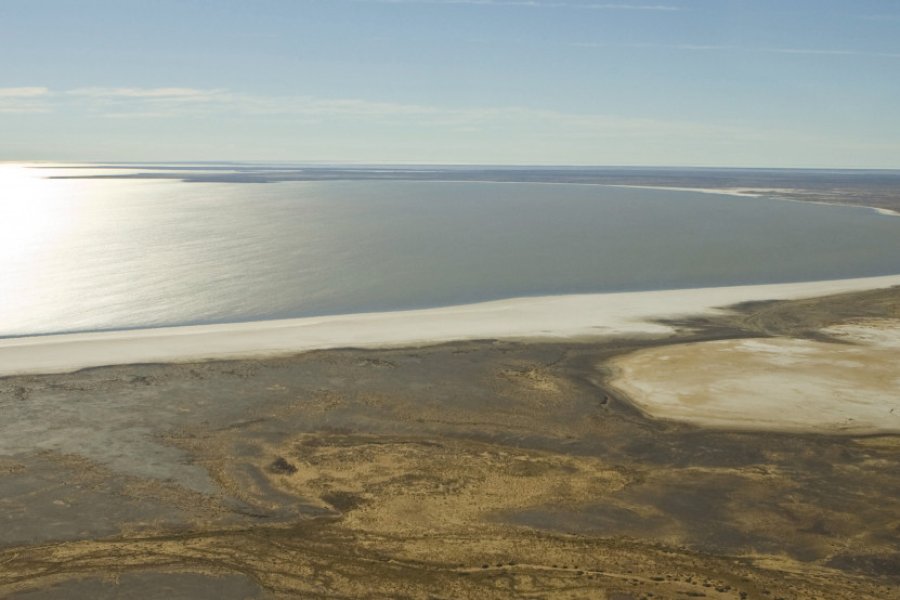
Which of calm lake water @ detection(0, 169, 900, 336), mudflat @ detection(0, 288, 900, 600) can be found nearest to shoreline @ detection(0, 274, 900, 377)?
mudflat @ detection(0, 288, 900, 600)

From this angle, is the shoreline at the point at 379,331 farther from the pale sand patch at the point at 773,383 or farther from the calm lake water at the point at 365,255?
the pale sand patch at the point at 773,383

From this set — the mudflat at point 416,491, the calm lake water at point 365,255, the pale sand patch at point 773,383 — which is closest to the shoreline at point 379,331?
the mudflat at point 416,491

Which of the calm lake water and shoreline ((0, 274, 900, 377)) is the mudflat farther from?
Result: the calm lake water

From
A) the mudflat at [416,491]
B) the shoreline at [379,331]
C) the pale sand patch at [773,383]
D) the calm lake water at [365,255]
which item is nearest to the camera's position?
the mudflat at [416,491]

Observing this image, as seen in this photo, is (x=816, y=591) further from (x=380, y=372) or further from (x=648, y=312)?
(x=648, y=312)

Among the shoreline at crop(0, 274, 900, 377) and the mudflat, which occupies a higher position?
the shoreline at crop(0, 274, 900, 377)

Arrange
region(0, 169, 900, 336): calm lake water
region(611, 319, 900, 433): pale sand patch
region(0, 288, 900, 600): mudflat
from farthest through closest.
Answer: region(0, 169, 900, 336): calm lake water, region(611, 319, 900, 433): pale sand patch, region(0, 288, 900, 600): mudflat

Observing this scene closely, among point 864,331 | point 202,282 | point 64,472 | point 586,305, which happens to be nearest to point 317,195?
point 202,282

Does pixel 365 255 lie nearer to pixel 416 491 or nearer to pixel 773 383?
pixel 773 383
